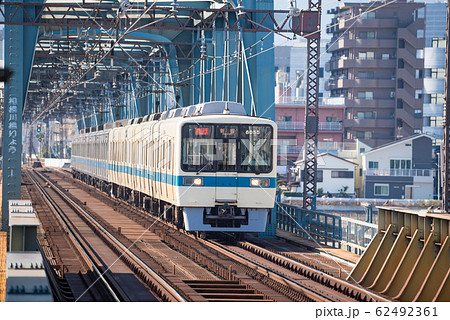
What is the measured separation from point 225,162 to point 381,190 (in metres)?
42.8

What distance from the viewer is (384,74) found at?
74.1 m

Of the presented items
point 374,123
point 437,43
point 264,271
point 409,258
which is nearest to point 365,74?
point 374,123

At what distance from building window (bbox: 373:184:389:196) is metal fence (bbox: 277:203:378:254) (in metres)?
37.5

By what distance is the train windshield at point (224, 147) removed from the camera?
57.1 feet

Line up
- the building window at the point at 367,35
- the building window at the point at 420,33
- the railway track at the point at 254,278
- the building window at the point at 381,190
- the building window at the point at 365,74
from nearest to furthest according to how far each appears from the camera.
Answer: the railway track at the point at 254,278 < the building window at the point at 381,190 < the building window at the point at 420,33 < the building window at the point at 367,35 < the building window at the point at 365,74

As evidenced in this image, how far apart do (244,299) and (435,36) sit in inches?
2641

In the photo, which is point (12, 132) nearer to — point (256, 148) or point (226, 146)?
point (226, 146)

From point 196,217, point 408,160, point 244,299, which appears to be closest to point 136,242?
point 196,217

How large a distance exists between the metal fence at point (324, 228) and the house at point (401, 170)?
124 feet

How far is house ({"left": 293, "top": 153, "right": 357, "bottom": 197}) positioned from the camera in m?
57.8

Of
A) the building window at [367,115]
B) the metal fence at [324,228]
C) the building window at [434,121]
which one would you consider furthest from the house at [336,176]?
the metal fence at [324,228]

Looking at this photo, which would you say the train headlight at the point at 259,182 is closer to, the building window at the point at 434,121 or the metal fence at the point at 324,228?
the metal fence at the point at 324,228

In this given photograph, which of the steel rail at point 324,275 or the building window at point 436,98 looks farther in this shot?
the building window at point 436,98

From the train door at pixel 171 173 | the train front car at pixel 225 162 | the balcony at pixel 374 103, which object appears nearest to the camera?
the train front car at pixel 225 162
